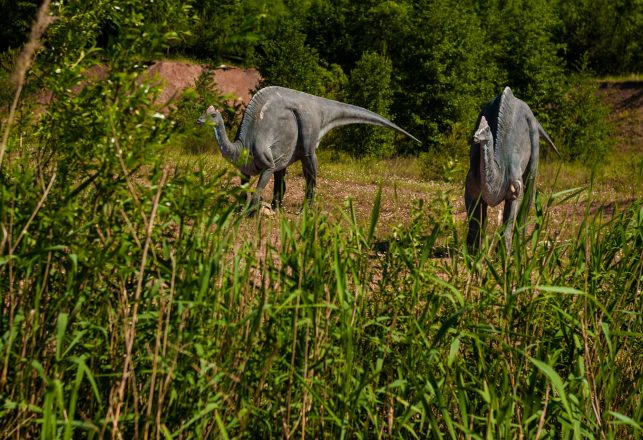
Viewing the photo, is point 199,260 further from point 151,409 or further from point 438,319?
point 438,319

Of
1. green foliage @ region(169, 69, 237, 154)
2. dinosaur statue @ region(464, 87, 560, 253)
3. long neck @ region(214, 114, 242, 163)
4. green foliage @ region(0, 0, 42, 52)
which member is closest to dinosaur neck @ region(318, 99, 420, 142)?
long neck @ region(214, 114, 242, 163)

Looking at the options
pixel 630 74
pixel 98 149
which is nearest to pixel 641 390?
pixel 98 149

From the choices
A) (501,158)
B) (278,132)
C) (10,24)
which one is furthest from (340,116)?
(10,24)

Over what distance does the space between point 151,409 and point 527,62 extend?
65.1 feet

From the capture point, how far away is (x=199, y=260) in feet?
9.50

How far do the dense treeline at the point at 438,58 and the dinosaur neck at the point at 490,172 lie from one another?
656 cm

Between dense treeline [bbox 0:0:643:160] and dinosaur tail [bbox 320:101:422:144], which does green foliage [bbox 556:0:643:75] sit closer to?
dense treeline [bbox 0:0:643:160]

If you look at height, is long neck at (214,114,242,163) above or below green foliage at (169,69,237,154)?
below

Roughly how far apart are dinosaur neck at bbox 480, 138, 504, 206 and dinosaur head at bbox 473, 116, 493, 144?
4cm

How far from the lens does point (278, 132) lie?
31.1 feet

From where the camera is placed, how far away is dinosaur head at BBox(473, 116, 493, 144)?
21.3 ft

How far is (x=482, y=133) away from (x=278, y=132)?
339cm

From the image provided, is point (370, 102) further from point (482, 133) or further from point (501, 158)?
point (482, 133)

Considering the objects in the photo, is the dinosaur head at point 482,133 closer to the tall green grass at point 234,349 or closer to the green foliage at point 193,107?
the tall green grass at point 234,349
